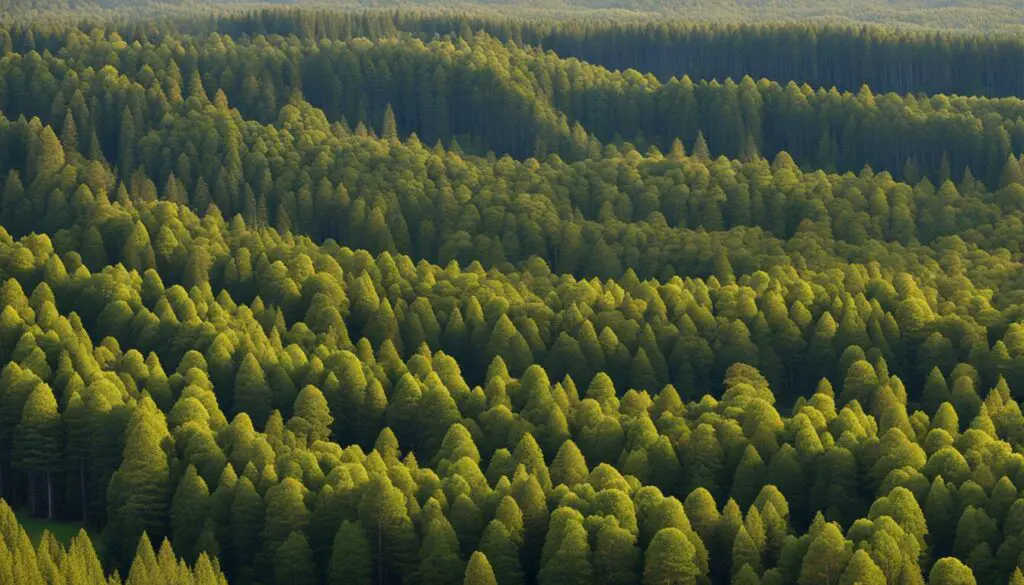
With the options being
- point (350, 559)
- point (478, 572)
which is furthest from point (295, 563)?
point (478, 572)

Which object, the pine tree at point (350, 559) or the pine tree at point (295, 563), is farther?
the pine tree at point (295, 563)

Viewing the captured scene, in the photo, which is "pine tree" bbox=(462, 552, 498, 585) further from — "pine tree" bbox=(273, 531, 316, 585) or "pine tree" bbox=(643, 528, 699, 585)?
"pine tree" bbox=(273, 531, 316, 585)

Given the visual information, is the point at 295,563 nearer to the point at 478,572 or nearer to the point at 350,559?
the point at 350,559

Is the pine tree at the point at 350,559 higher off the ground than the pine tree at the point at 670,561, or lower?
lower

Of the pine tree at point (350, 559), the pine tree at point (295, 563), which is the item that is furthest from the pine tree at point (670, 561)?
the pine tree at point (295, 563)

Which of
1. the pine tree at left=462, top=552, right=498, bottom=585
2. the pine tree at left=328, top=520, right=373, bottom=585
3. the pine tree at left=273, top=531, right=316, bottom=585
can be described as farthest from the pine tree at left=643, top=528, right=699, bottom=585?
the pine tree at left=273, top=531, right=316, bottom=585

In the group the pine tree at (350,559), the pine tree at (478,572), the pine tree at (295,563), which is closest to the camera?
the pine tree at (478,572)

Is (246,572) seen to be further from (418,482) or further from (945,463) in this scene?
(945,463)

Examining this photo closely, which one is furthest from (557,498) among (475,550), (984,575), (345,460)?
(984,575)

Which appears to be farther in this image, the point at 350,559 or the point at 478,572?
the point at 350,559

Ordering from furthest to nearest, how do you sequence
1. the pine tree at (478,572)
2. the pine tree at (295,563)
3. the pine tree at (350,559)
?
the pine tree at (295,563), the pine tree at (350,559), the pine tree at (478,572)

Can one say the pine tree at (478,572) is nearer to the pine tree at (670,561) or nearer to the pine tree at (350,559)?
the pine tree at (350,559)
